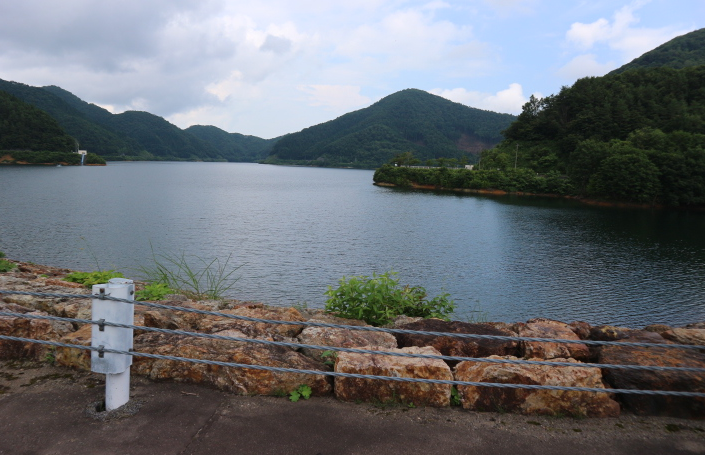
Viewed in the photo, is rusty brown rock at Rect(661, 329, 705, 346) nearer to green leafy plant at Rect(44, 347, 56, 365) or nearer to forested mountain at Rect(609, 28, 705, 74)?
green leafy plant at Rect(44, 347, 56, 365)

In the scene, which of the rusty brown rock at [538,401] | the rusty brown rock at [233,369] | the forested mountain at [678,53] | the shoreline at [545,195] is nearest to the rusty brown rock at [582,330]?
the rusty brown rock at [538,401]

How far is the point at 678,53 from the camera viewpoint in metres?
149

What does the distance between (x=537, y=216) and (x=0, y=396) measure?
48171 mm

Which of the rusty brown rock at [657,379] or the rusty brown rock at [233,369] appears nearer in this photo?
the rusty brown rock at [657,379]

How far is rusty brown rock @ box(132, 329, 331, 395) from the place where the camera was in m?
3.22

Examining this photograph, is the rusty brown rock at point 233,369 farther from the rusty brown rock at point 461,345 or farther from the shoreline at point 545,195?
the shoreline at point 545,195

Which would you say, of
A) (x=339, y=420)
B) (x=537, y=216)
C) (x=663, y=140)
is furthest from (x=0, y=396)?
(x=663, y=140)

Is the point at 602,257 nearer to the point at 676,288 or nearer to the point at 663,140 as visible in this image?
the point at 676,288

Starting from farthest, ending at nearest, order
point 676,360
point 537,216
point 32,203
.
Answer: point 537,216 < point 32,203 < point 676,360

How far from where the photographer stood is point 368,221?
38.8 meters

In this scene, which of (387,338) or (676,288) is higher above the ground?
(387,338)

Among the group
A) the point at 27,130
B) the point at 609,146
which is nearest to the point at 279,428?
the point at 609,146

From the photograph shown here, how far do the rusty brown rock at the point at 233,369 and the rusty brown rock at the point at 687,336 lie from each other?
13.7 ft

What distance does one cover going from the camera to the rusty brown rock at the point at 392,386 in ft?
10.4
